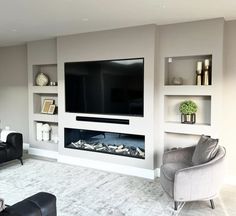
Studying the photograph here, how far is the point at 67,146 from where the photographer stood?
5.38 meters

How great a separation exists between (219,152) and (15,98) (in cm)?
514

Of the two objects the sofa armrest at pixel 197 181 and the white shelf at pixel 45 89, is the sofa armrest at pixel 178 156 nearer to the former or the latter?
the sofa armrest at pixel 197 181

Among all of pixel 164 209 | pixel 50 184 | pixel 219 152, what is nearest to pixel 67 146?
pixel 50 184

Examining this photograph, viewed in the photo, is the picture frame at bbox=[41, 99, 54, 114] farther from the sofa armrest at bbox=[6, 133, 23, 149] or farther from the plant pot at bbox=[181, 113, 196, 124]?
the plant pot at bbox=[181, 113, 196, 124]

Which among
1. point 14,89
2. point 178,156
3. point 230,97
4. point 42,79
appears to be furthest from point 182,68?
point 14,89

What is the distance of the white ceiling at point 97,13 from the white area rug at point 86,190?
2532 millimetres

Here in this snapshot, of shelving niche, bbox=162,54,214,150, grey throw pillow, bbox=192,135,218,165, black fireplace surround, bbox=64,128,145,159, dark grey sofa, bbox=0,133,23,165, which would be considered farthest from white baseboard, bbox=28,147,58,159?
grey throw pillow, bbox=192,135,218,165

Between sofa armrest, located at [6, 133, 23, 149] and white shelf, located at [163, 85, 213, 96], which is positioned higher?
white shelf, located at [163, 85, 213, 96]

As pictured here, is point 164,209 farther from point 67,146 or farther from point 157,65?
point 67,146

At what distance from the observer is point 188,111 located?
163 inches

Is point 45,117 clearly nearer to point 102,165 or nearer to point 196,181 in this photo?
point 102,165

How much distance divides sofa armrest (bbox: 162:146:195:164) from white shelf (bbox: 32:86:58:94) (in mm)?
2930

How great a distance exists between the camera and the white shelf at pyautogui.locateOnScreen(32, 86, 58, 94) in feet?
18.4

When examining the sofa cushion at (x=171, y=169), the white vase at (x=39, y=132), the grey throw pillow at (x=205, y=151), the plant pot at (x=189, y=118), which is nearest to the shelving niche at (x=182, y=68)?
the plant pot at (x=189, y=118)
